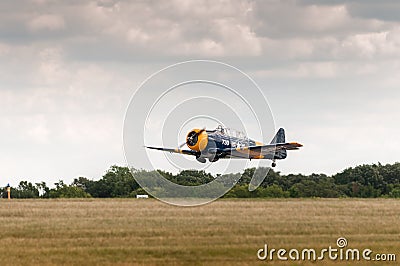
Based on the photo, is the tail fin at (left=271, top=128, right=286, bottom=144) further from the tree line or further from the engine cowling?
the engine cowling

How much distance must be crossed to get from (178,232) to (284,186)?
42137 mm

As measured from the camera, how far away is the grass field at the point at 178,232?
89.7 feet

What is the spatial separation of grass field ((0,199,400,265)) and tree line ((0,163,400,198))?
722 inches

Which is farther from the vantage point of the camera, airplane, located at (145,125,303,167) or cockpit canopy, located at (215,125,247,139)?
airplane, located at (145,125,303,167)

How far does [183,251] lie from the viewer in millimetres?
27953

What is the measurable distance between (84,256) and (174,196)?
1765 centimetres

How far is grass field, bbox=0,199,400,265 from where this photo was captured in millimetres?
27328

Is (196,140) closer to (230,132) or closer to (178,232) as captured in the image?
(230,132)

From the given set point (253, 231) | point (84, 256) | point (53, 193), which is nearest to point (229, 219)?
point (253, 231)

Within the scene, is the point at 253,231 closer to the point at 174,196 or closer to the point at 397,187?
the point at 174,196

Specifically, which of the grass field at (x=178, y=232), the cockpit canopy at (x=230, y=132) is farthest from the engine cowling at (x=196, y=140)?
the grass field at (x=178, y=232)

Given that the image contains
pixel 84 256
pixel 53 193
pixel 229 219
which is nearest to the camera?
pixel 84 256

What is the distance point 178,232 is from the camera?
103ft

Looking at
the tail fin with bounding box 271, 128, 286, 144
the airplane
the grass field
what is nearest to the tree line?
the tail fin with bounding box 271, 128, 286, 144
